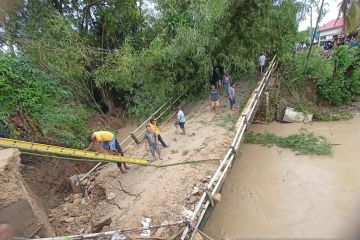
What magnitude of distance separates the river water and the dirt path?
1.36 meters

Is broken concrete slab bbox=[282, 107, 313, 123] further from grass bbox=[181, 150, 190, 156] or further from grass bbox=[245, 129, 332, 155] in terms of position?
grass bbox=[181, 150, 190, 156]

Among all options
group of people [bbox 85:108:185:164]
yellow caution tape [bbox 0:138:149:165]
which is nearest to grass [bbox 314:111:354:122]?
group of people [bbox 85:108:185:164]

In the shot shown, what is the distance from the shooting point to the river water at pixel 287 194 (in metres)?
7.01

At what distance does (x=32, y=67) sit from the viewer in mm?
10078

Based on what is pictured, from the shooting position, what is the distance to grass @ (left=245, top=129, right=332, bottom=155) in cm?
1033

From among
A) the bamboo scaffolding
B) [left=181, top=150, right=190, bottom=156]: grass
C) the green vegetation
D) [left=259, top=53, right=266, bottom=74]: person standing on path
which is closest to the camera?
the bamboo scaffolding

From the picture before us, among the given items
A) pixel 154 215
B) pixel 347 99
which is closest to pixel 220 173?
pixel 154 215

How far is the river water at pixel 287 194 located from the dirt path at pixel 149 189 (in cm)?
136

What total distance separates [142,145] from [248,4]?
6.48m

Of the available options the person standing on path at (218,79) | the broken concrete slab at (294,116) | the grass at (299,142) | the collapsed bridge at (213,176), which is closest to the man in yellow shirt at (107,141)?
the collapsed bridge at (213,176)

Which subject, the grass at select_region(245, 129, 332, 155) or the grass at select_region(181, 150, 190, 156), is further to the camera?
the grass at select_region(245, 129, 332, 155)

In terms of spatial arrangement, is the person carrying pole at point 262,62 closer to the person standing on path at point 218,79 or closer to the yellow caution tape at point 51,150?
the person standing on path at point 218,79

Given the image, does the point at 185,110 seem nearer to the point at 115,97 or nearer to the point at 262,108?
the point at 262,108

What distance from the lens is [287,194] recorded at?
8.20 m
